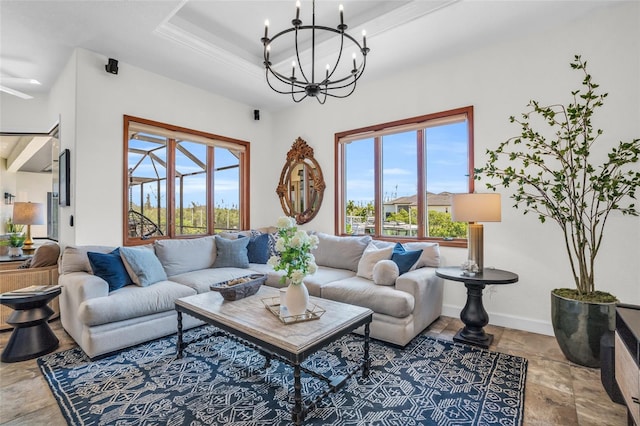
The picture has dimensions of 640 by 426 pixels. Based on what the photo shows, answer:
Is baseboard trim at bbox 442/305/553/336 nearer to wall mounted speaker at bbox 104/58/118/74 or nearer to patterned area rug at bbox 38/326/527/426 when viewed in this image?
patterned area rug at bbox 38/326/527/426

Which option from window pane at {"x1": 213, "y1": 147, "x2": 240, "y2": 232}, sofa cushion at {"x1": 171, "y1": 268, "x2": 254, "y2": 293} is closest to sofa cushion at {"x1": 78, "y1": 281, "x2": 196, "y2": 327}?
sofa cushion at {"x1": 171, "y1": 268, "x2": 254, "y2": 293}

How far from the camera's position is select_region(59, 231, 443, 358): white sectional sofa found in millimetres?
2553

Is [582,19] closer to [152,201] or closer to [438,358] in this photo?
[438,358]

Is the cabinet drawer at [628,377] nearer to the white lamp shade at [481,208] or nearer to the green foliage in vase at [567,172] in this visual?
the green foliage in vase at [567,172]

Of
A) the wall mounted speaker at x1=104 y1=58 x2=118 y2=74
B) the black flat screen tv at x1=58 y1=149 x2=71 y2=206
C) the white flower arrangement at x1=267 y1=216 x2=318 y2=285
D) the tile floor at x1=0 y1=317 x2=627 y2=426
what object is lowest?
the tile floor at x1=0 y1=317 x2=627 y2=426

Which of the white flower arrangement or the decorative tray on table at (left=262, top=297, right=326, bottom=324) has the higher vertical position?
the white flower arrangement

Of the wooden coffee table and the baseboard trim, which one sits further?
the baseboard trim

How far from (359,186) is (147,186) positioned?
2.87 metres

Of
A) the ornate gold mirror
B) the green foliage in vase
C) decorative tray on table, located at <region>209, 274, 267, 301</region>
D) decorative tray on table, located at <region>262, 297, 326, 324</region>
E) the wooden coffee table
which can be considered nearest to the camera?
the wooden coffee table

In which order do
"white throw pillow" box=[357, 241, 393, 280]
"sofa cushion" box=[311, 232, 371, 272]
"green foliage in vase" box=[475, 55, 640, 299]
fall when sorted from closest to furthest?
1. "green foliage in vase" box=[475, 55, 640, 299]
2. "white throw pillow" box=[357, 241, 393, 280]
3. "sofa cushion" box=[311, 232, 371, 272]

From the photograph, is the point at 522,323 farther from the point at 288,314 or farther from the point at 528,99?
the point at 288,314

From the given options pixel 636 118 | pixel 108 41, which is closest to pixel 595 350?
pixel 636 118

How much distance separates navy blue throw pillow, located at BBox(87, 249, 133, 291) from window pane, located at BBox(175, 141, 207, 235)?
144cm

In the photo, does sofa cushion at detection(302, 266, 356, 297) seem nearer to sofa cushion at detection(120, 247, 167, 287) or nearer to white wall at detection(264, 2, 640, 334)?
white wall at detection(264, 2, 640, 334)
